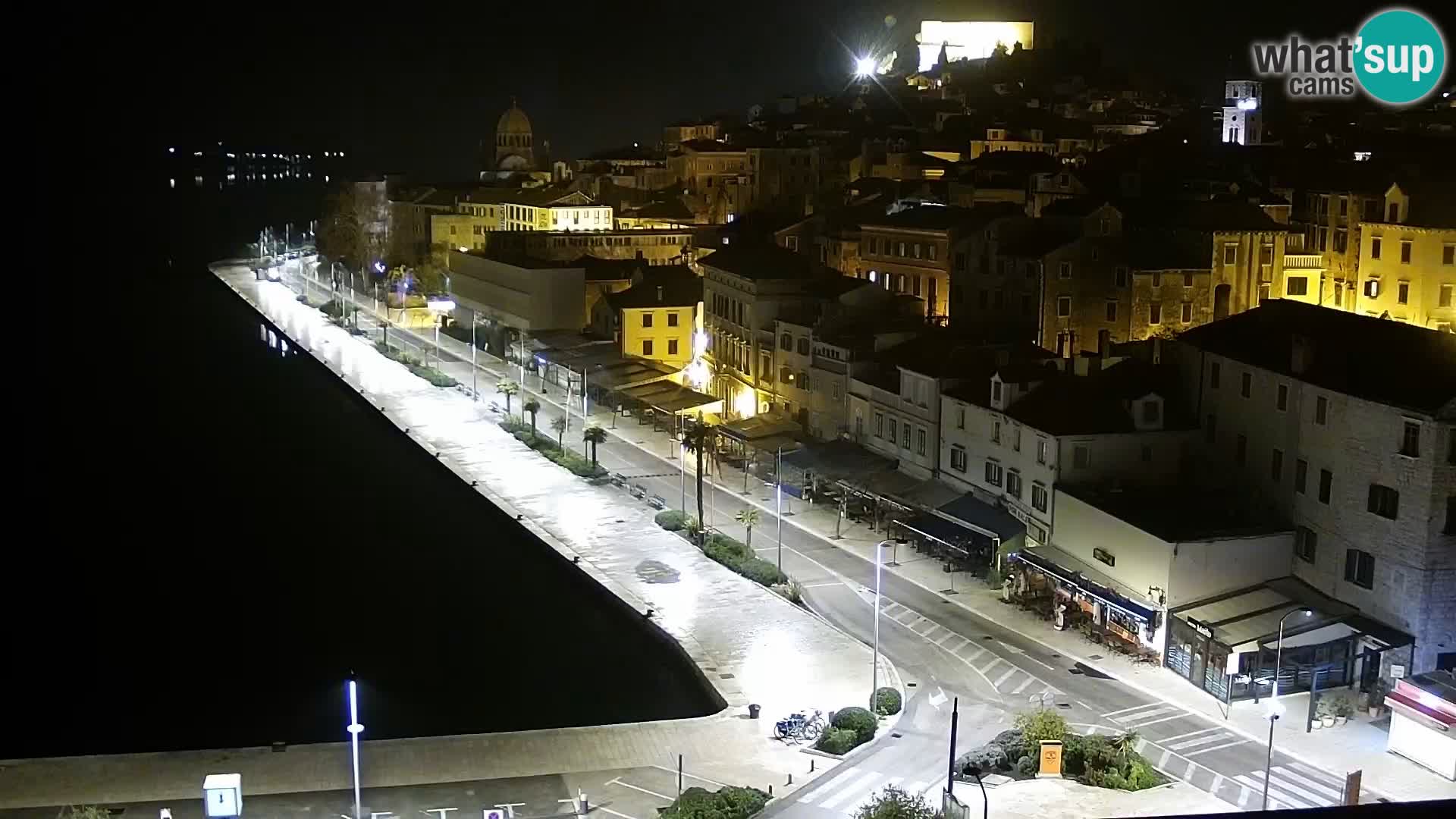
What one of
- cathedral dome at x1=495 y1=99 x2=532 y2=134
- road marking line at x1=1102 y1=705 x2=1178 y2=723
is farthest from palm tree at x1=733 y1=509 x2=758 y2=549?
cathedral dome at x1=495 y1=99 x2=532 y2=134

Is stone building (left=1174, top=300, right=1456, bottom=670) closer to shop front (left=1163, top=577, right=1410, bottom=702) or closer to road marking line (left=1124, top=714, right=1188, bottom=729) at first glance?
shop front (left=1163, top=577, right=1410, bottom=702)

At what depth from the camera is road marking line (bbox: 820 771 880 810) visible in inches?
1005

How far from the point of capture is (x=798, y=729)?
28.6m

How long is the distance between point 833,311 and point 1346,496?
77.0 ft

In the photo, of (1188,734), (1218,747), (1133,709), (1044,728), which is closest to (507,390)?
(1133,709)

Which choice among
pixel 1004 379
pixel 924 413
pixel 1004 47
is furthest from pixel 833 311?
pixel 1004 47

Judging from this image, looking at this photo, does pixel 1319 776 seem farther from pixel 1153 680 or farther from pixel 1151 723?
pixel 1153 680

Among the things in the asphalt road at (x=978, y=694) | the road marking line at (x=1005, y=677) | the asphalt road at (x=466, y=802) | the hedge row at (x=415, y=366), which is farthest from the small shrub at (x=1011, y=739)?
the hedge row at (x=415, y=366)

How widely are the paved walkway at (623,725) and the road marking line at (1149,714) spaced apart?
4782 millimetres

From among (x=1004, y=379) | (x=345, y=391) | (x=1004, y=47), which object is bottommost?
(x=345, y=391)

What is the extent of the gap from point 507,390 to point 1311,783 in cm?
4217

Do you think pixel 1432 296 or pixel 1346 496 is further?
pixel 1432 296

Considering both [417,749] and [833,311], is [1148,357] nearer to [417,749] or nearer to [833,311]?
[833,311]

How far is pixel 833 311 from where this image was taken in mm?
53969
